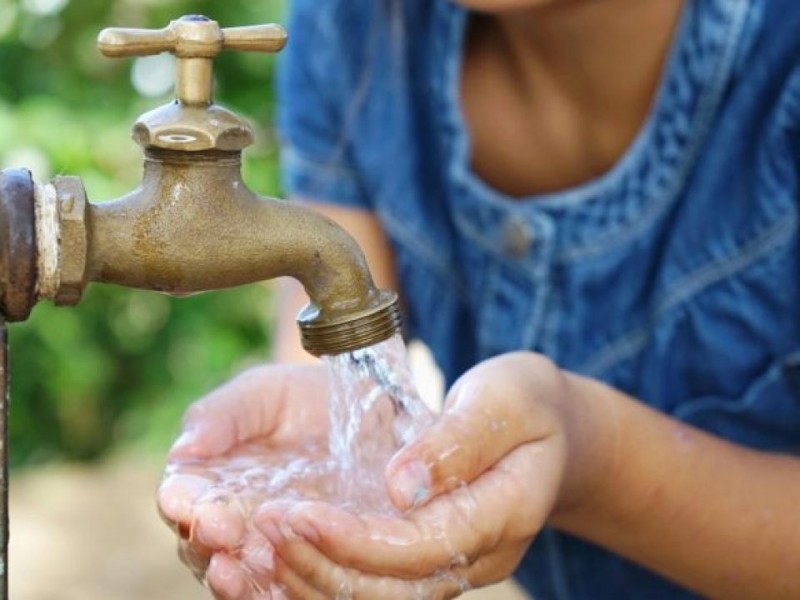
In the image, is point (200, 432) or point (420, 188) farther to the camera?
point (420, 188)

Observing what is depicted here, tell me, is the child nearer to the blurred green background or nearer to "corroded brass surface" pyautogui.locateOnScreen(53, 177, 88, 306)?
"corroded brass surface" pyautogui.locateOnScreen(53, 177, 88, 306)

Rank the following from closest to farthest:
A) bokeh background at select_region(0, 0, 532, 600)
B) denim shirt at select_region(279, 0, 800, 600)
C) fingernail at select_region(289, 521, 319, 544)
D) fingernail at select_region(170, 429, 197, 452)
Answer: fingernail at select_region(289, 521, 319, 544)
fingernail at select_region(170, 429, 197, 452)
denim shirt at select_region(279, 0, 800, 600)
bokeh background at select_region(0, 0, 532, 600)

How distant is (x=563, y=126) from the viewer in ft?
4.86

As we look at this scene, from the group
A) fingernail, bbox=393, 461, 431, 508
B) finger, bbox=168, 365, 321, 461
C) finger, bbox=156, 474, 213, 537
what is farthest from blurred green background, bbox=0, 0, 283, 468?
fingernail, bbox=393, 461, 431, 508

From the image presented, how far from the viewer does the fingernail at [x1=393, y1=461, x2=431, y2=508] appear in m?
0.90

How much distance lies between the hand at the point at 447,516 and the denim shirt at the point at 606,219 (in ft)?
1.03

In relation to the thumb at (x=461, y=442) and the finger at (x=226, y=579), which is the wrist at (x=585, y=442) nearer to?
the thumb at (x=461, y=442)

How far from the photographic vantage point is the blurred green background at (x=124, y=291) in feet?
8.21

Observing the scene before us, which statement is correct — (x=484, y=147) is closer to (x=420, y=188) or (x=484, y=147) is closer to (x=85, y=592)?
(x=420, y=188)

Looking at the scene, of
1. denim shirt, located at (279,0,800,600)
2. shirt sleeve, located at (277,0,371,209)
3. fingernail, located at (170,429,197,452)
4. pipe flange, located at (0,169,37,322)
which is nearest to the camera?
pipe flange, located at (0,169,37,322)

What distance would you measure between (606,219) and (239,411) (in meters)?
0.49

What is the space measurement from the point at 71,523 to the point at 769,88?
1.65 metres

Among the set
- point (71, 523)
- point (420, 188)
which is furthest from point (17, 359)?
point (420, 188)

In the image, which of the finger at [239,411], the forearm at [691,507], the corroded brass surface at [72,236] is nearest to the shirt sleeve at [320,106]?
the finger at [239,411]
